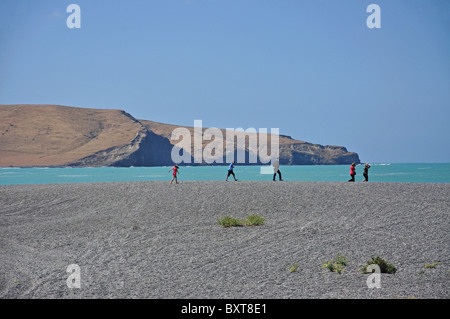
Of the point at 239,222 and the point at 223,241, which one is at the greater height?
the point at 239,222

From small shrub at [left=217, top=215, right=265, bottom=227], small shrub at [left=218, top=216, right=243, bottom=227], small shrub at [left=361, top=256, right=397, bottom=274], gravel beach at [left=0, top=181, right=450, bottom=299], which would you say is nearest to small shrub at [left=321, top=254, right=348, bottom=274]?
gravel beach at [left=0, top=181, right=450, bottom=299]

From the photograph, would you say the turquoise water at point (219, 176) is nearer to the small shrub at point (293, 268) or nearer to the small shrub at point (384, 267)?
the small shrub at point (384, 267)

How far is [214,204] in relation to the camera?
64.9ft

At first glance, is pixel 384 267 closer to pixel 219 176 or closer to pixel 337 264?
pixel 337 264

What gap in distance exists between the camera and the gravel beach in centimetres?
798

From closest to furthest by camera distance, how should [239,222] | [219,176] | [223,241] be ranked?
[223,241] < [239,222] < [219,176]

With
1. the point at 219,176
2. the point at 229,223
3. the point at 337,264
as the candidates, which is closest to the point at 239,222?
the point at 229,223

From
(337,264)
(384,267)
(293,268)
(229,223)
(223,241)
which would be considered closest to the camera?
(384,267)

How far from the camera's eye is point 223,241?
495 inches

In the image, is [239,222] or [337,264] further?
[239,222]

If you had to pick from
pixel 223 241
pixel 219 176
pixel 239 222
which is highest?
pixel 239 222

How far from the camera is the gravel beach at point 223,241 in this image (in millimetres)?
7984

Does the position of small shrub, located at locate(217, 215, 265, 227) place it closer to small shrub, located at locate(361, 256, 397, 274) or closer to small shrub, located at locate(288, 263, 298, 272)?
small shrub, located at locate(288, 263, 298, 272)
